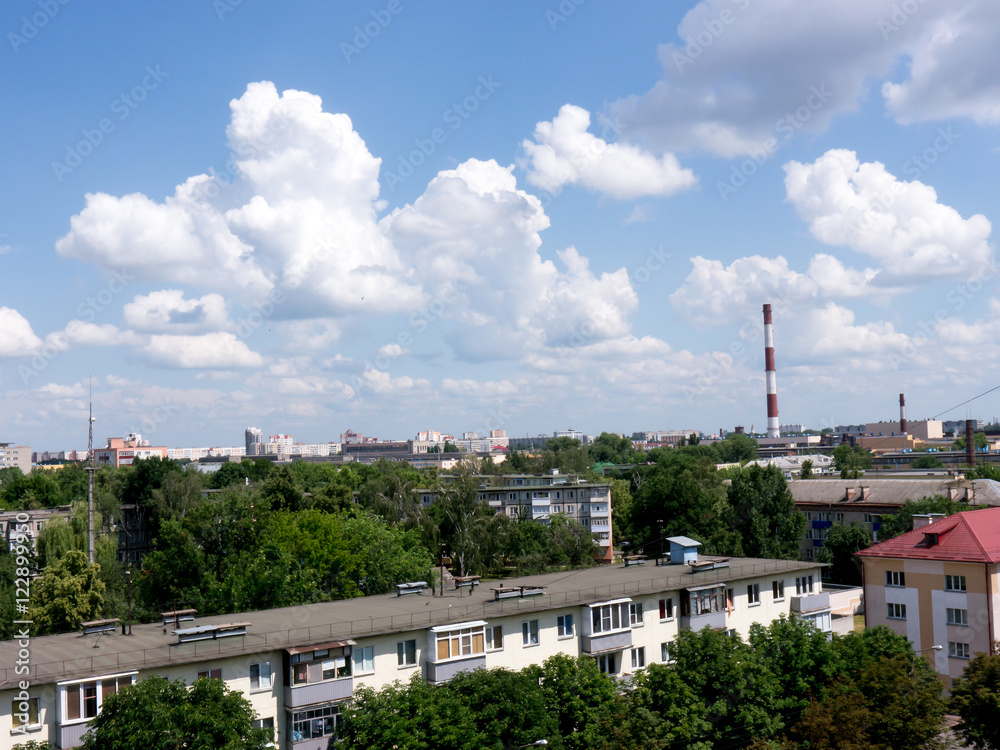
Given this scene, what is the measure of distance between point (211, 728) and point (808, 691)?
2221 centimetres

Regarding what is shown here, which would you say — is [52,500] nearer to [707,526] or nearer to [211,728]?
[707,526]

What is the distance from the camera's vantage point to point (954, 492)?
74125 mm

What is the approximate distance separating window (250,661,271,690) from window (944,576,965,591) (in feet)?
113

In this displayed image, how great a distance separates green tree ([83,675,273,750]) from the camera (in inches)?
851

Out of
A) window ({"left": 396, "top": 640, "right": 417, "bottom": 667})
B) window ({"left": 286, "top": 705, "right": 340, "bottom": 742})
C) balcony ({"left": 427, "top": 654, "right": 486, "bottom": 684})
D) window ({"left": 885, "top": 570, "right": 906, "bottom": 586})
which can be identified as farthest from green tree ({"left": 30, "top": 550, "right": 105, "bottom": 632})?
window ({"left": 885, "top": 570, "right": 906, "bottom": 586})

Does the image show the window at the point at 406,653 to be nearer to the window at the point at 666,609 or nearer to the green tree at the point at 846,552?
the window at the point at 666,609

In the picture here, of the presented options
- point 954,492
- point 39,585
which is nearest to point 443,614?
point 39,585

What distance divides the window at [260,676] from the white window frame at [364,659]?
2.84m

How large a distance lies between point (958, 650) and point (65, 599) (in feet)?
166

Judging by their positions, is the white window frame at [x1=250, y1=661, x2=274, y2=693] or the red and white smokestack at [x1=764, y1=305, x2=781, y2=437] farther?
the red and white smokestack at [x1=764, y1=305, x2=781, y2=437]

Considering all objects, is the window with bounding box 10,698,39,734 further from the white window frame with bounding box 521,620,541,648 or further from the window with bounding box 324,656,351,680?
the white window frame with bounding box 521,620,541,648

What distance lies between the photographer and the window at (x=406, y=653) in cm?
2881

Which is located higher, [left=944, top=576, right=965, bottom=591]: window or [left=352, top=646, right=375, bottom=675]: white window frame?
[left=352, top=646, right=375, bottom=675]: white window frame

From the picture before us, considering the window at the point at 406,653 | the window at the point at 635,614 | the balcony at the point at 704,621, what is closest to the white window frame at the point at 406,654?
the window at the point at 406,653
